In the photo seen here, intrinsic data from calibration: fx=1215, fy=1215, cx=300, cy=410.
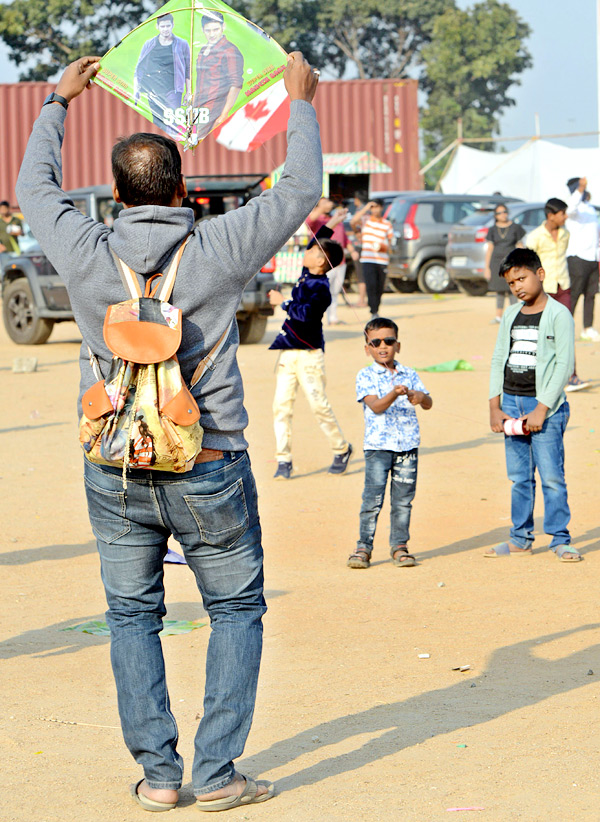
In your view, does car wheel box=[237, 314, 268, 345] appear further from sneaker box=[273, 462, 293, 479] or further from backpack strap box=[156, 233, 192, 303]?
backpack strap box=[156, 233, 192, 303]

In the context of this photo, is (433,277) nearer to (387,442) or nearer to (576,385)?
(576,385)

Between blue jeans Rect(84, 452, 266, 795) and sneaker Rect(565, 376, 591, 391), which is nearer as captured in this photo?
blue jeans Rect(84, 452, 266, 795)

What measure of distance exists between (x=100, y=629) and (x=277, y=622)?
0.81 metres

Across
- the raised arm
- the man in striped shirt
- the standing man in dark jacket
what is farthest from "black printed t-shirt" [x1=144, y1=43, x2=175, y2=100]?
the man in striped shirt

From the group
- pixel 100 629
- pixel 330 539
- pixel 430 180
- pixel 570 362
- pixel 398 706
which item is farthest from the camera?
pixel 430 180

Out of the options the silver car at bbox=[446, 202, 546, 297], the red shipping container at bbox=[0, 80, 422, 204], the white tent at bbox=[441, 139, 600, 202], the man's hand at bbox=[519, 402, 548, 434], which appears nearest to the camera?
the man's hand at bbox=[519, 402, 548, 434]

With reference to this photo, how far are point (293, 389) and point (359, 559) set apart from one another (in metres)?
2.59

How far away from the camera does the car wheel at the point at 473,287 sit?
2337 cm

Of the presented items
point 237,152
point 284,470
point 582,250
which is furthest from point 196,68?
point 237,152

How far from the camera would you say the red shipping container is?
108 ft

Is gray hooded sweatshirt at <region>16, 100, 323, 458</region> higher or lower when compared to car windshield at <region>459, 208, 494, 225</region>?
lower

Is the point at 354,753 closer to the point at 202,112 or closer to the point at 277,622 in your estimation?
the point at 277,622

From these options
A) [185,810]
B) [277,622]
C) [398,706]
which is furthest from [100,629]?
[185,810]

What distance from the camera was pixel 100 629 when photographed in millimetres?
5531
